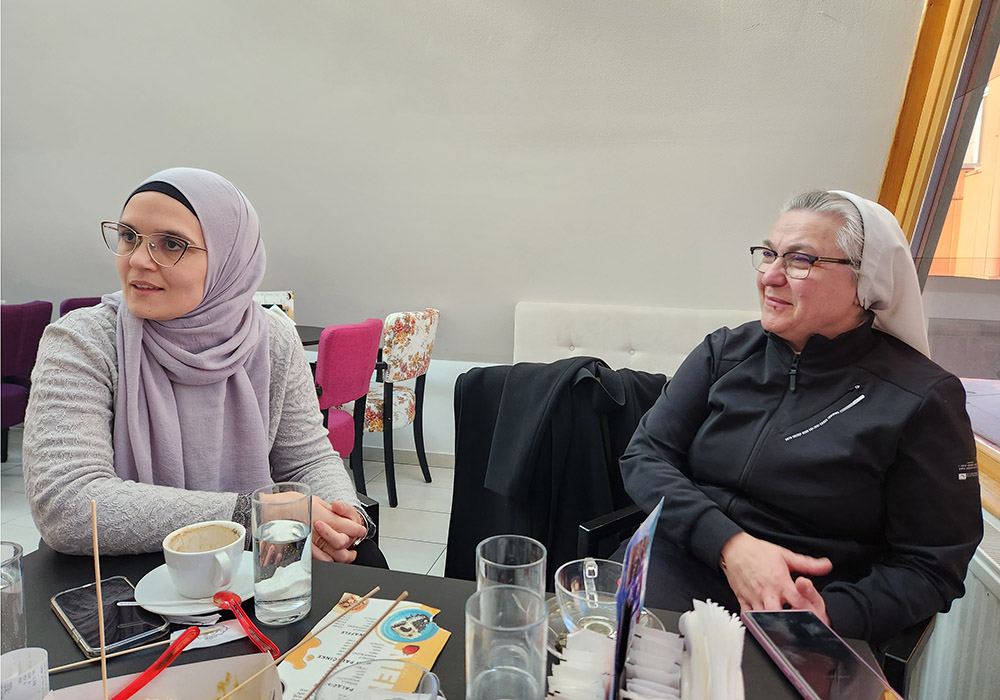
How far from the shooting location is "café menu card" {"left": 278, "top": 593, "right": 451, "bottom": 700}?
0.77 m

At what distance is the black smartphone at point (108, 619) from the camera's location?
2.66 feet

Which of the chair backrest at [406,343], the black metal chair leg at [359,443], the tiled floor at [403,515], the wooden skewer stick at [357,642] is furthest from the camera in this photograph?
the black metal chair leg at [359,443]

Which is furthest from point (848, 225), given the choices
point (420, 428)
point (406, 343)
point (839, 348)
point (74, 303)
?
point (74, 303)

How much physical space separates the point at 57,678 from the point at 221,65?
3.47 metres

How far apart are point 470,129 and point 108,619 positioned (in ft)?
9.93

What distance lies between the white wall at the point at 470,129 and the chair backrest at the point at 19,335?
3.17 ft

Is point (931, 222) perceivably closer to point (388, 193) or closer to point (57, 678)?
point (388, 193)

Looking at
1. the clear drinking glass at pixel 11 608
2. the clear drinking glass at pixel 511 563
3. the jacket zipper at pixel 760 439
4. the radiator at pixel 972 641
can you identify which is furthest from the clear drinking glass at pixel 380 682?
the radiator at pixel 972 641

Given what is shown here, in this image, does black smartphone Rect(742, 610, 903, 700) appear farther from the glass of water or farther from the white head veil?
the white head veil

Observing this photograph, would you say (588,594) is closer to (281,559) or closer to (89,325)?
(281,559)

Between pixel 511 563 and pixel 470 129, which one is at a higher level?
pixel 470 129

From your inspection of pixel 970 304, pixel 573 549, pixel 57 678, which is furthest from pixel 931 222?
pixel 57 678

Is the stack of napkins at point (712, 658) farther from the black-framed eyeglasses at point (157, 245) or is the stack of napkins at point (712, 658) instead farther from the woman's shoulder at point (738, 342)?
the black-framed eyeglasses at point (157, 245)

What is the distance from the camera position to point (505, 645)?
0.63 metres
